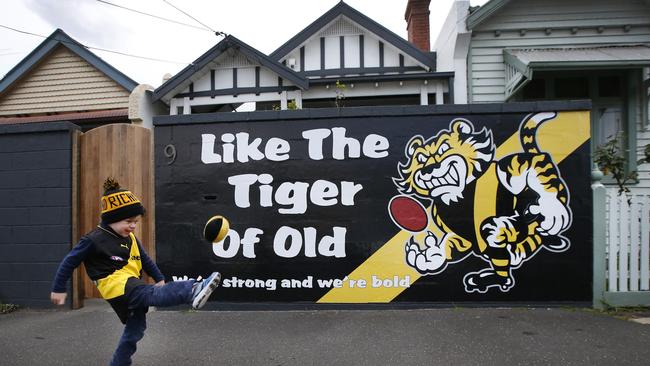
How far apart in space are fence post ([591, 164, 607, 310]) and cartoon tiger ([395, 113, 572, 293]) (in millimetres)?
316

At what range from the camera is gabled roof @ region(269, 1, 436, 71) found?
9.55m

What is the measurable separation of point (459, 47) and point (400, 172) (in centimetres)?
441

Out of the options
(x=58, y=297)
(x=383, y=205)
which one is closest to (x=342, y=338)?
(x=383, y=205)

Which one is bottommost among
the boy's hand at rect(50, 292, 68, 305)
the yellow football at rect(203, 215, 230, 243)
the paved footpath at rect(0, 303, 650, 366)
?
the paved footpath at rect(0, 303, 650, 366)

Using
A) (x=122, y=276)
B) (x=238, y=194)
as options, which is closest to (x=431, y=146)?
(x=238, y=194)

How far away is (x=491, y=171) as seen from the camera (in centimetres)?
478

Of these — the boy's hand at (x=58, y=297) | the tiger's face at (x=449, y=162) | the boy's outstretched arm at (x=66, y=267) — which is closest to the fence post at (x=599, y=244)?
the tiger's face at (x=449, y=162)

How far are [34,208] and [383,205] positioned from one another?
4.66 metres

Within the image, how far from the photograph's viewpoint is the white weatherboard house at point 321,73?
28.9 feet

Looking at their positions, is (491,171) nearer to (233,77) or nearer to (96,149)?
(96,149)

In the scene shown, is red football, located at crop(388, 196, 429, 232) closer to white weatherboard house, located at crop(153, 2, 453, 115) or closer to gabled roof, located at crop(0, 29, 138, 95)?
white weatherboard house, located at crop(153, 2, 453, 115)

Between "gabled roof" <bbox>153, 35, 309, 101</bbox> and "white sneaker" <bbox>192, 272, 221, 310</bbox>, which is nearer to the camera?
"white sneaker" <bbox>192, 272, 221, 310</bbox>

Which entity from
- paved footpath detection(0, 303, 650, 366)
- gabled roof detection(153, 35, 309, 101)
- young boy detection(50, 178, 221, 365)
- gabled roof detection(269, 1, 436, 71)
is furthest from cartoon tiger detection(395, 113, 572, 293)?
gabled roof detection(269, 1, 436, 71)

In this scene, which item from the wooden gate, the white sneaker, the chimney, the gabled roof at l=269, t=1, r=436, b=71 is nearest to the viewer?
the white sneaker
